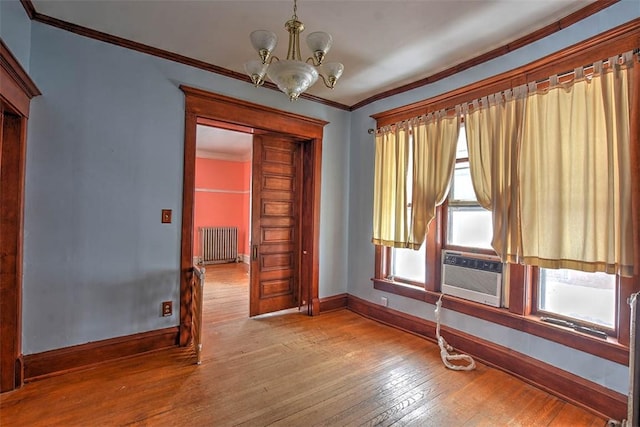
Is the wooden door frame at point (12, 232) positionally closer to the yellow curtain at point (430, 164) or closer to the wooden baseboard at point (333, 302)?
the wooden baseboard at point (333, 302)

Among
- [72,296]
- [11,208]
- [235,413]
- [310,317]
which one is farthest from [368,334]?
[11,208]

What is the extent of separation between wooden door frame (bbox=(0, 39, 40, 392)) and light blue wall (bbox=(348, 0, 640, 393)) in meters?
3.31

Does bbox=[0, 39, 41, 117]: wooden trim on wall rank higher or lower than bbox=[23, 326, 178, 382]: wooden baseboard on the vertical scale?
higher

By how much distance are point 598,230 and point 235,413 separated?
274 centimetres

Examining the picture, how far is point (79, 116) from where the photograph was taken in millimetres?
2545

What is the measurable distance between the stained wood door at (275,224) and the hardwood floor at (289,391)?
85 centimetres

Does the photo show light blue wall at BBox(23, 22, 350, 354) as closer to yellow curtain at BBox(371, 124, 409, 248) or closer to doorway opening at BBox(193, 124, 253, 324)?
yellow curtain at BBox(371, 124, 409, 248)

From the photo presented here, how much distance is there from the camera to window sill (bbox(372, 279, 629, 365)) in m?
2.04

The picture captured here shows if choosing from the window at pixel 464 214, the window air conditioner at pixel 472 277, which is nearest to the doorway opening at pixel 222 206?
the window air conditioner at pixel 472 277

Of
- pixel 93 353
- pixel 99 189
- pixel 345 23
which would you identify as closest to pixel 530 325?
pixel 345 23

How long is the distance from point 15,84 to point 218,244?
5756mm

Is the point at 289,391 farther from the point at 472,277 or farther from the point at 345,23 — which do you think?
the point at 345,23

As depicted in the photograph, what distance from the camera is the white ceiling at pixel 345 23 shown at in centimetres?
219

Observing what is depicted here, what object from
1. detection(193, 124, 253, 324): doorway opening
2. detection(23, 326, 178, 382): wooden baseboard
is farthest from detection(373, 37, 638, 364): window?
detection(193, 124, 253, 324): doorway opening
